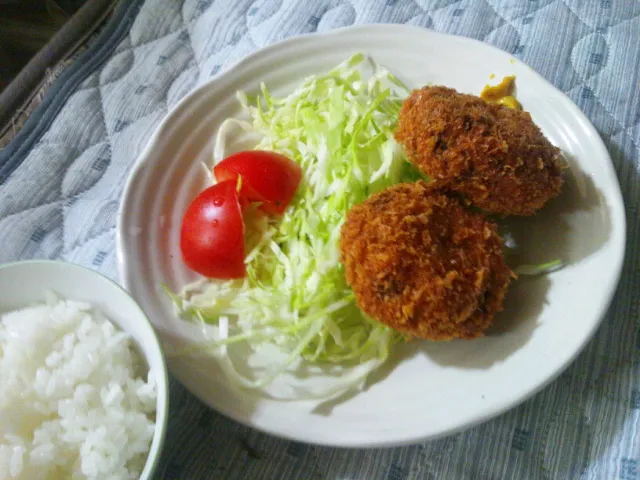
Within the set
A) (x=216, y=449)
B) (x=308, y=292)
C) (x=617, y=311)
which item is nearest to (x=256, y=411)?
(x=216, y=449)

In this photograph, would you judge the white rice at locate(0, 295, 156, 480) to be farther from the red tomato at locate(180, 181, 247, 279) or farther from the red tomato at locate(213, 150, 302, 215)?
the red tomato at locate(213, 150, 302, 215)

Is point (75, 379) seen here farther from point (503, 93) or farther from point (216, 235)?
point (503, 93)

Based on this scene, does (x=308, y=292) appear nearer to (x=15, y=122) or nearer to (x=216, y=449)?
(x=216, y=449)

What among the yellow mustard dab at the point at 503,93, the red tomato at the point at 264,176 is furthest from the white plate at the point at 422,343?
the red tomato at the point at 264,176

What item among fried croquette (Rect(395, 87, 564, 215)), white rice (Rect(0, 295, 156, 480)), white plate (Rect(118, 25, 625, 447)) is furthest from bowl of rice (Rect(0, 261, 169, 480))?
fried croquette (Rect(395, 87, 564, 215))

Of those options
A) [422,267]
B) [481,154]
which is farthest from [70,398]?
[481,154]
